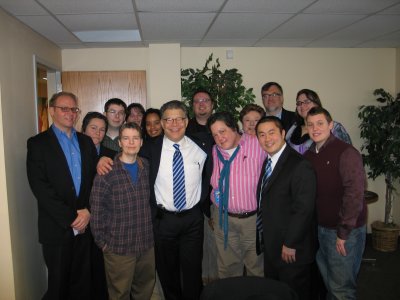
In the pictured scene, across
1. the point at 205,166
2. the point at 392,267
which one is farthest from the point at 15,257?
the point at 392,267

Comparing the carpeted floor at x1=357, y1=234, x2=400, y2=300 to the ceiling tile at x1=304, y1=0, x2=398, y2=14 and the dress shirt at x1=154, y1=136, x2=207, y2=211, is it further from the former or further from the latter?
the ceiling tile at x1=304, y1=0, x2=398, y2=14

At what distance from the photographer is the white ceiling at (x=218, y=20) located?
2.62 m

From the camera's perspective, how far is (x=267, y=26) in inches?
132

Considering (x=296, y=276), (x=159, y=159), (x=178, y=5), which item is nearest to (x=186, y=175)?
(x=159, y=159)

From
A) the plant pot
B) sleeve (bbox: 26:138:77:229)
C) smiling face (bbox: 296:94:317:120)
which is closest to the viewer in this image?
sleeve (bbox: 26:138:77:229)

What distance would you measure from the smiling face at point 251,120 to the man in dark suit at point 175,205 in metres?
0.42

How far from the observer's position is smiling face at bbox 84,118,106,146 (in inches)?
103

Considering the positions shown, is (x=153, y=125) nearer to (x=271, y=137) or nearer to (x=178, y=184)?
(x=178, y=184)

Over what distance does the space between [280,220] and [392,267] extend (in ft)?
8.59

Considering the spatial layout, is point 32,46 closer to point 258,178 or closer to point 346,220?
point 258,178

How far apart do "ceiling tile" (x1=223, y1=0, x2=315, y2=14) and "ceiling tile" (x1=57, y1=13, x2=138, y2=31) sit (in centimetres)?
95

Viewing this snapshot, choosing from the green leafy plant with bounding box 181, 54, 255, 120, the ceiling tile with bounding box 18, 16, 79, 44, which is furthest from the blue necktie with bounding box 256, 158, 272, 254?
the ceiling tile with bounding box 18, 16, 79, 44

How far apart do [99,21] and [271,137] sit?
2.12m

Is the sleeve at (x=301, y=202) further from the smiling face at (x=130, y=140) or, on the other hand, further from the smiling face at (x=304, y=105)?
the smiling face at (x=130, y=140)
